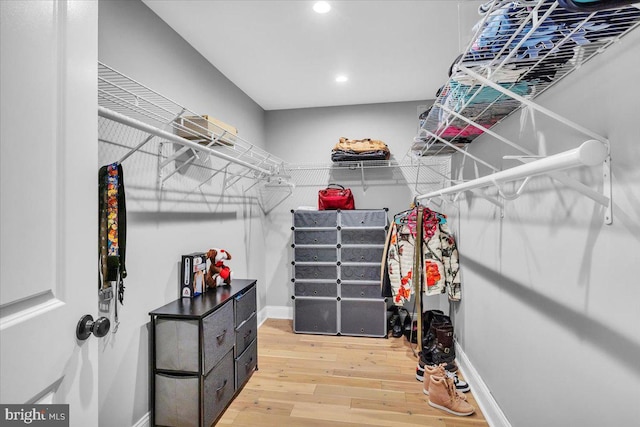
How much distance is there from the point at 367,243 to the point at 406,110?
1.56m

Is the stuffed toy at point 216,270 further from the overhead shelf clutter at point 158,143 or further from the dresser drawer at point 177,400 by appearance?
the dresser drawer at point 177,400

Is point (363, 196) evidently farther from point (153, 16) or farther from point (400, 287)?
point (153, 16)

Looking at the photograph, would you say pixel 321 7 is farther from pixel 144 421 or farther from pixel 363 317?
pixel 363 317

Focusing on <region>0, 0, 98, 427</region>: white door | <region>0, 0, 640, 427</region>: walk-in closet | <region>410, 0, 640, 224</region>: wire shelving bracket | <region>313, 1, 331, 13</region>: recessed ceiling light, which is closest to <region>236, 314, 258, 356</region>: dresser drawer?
<region>0, 0, 640, 427</region>: walk-in closet

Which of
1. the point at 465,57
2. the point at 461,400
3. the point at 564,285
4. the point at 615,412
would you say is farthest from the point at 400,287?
the point at 465,57

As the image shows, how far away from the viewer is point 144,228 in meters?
1.84

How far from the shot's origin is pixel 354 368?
8.61 feet

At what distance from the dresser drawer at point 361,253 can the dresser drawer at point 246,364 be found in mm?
1227

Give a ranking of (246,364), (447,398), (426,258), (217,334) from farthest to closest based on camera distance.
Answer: (426,258) → (246,364) → (447,398) → (217,334)

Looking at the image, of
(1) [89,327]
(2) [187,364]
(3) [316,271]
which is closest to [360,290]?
(3) [316,271]

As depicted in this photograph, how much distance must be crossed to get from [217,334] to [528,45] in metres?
2.04

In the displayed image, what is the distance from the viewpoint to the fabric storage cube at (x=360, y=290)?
3.25 m

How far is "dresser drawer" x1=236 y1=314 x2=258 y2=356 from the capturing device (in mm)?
2284

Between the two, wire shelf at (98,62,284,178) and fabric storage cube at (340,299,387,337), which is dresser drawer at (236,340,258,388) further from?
wire shelf at (98,62,284,178)
